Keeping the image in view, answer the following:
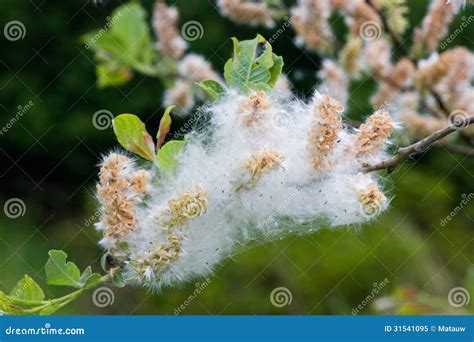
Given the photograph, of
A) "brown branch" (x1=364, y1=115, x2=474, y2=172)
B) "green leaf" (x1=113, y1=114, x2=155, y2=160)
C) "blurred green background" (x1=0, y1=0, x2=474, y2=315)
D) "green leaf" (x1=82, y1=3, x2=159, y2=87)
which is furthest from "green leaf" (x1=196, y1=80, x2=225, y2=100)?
"blurred green background" (x1=0, y1=0, x2=474, y2=315)

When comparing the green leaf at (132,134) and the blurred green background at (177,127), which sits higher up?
the green leaf at (132,134)

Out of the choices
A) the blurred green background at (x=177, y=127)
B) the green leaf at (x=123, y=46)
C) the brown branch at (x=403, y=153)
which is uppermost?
the brown branch at (x=403, y=153)

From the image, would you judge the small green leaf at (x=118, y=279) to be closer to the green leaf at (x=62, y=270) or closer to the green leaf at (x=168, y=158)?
the green leaf at (x=62, y=270)

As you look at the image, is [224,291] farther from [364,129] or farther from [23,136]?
[364,129]

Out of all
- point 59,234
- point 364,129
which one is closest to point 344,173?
point 364,129

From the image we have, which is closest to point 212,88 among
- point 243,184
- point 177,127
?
point 243,184

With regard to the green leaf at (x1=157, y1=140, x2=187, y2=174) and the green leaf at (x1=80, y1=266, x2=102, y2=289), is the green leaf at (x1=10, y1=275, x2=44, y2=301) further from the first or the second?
the green leaf at (x1=157, y1=140, x2=187, y2=174)

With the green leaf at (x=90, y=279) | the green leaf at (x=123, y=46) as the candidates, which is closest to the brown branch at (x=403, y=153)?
the green leaf at (x=90, y=279)
